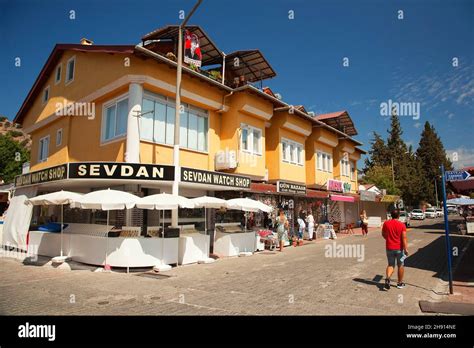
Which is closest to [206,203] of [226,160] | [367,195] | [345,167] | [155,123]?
[226,160]

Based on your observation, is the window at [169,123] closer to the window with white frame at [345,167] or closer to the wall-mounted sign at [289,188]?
the wall-mounted sign at [289,188]

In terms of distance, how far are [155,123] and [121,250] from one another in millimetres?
6021

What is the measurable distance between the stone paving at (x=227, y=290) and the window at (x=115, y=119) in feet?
20.0

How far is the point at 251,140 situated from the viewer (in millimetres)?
19109

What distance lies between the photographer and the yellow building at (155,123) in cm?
1352

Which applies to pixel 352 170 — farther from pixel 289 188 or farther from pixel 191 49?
pixel 191 49

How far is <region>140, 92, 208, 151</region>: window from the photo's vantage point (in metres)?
14.2

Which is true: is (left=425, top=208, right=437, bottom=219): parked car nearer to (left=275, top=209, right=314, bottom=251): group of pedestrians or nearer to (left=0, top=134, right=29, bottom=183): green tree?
(left=275, top=209, right=314, bottom=251): group of pedestrians

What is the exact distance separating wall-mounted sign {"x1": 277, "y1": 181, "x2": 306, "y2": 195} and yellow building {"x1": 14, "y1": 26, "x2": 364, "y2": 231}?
8 cm

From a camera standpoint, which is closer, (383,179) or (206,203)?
(206,203)
